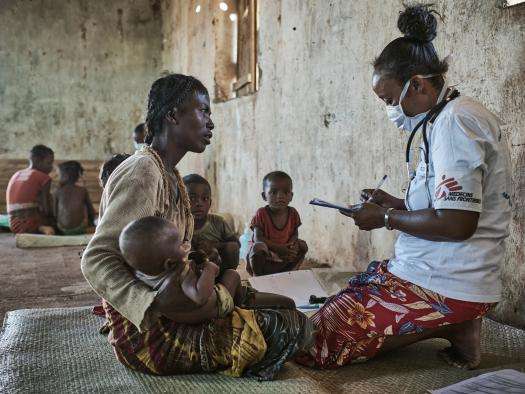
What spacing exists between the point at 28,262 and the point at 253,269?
236 cm

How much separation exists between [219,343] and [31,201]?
4832mm

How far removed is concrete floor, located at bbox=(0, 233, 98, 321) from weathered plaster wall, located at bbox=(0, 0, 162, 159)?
3726mm

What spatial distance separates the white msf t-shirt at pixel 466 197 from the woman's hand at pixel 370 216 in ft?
0.49

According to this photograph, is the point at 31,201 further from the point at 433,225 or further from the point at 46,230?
the point at 433,225

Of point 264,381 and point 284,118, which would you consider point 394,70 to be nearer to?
point 264,381

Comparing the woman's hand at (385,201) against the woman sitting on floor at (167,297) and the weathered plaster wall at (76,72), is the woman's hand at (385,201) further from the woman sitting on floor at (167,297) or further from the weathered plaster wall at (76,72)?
the weathered plaster wall at (76,72)

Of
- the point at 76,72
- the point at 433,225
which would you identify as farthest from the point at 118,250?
the point at 76,72

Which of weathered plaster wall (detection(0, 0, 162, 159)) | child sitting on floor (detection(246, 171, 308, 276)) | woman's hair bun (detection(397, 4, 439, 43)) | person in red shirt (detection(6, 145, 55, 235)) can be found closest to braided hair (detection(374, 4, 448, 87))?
woman's hair bun (detection(397, 4, 439, 43))

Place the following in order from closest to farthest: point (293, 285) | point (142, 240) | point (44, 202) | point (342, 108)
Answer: point (142, 240)
point (293, 285)
point (342, 108)
point (44, 202)

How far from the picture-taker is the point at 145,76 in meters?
9.13

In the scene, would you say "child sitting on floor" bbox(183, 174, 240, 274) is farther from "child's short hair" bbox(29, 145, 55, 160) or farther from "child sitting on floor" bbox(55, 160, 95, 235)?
"child's short hair" bbox(29, 145, 55, 160)

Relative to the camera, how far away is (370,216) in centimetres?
190

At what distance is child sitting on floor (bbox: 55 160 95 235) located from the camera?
19.5 feet

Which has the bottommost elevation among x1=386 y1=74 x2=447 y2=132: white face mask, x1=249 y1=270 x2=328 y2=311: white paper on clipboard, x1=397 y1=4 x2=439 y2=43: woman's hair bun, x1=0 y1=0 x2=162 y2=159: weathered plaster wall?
x1=249 y1=270 x2=328 y2=311: white paper on clipboard
